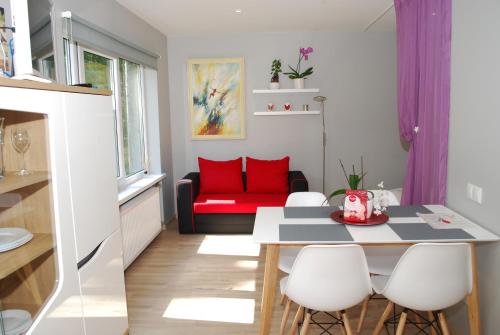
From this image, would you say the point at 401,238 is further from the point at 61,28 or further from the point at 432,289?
the point at 61,28

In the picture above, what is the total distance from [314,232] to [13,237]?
1539 mm

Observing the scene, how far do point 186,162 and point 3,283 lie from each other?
414 cm

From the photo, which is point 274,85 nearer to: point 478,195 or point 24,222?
point 478,195

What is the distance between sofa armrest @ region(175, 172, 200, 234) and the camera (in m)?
4.69

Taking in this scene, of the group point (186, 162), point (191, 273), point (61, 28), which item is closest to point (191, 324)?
point (191, 273)

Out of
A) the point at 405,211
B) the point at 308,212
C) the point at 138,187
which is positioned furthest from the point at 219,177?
the point at 405,211

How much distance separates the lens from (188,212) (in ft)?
15.5

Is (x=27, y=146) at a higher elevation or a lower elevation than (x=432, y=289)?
higher

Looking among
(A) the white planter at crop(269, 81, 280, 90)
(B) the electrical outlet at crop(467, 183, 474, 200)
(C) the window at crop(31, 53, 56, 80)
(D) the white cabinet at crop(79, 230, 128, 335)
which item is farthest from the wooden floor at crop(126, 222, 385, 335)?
(A) the white planter at crop(269, 81, 280, 90)

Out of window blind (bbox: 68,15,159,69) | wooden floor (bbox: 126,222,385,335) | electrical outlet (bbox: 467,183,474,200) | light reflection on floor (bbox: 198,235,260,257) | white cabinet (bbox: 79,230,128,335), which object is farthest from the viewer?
light reflection on floor (bbox: 198,235,260,257)

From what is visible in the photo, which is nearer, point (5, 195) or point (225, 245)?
point (5, 195)

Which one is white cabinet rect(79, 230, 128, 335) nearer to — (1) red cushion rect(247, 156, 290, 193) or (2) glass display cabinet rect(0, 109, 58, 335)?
(2) glass display cabinet rect(0, 109, 58, 335)

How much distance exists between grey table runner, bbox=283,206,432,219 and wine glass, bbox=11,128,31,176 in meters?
1.62

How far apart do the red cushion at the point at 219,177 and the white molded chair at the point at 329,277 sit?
3080mm
